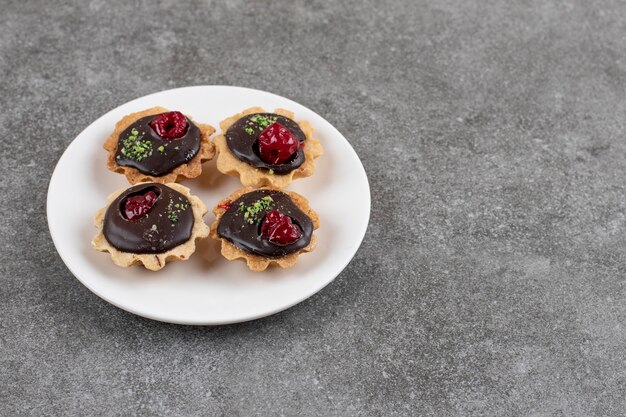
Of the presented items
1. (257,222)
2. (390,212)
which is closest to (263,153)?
(257,222)

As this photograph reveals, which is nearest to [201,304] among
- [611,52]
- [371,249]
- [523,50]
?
[371,249]

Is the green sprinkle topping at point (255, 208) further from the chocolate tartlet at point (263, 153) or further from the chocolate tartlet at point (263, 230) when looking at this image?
the chocolate tartlet at point (263, 153)

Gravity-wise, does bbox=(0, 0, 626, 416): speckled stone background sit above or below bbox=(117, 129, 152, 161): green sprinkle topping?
below

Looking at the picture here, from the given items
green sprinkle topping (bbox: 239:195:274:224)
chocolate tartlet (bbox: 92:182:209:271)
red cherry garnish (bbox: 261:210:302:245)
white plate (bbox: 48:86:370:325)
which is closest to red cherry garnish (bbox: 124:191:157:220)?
chocolate tartlet (bbox: 92:182:209:271)

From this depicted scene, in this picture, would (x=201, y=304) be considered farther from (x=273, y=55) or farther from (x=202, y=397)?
(x=273, y=55)

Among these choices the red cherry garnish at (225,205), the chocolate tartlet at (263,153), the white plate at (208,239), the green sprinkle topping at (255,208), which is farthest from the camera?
the chocolate tartlet at (263,153)

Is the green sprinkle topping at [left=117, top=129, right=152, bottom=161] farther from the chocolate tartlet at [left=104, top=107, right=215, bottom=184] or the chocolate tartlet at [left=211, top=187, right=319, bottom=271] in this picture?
the chocolate tartlet at [left=211, top=187, right=319, bottom=271]

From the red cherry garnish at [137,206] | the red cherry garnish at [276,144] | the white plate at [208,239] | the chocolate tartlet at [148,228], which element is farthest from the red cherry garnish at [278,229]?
the red cherry garnish at [137,206]
